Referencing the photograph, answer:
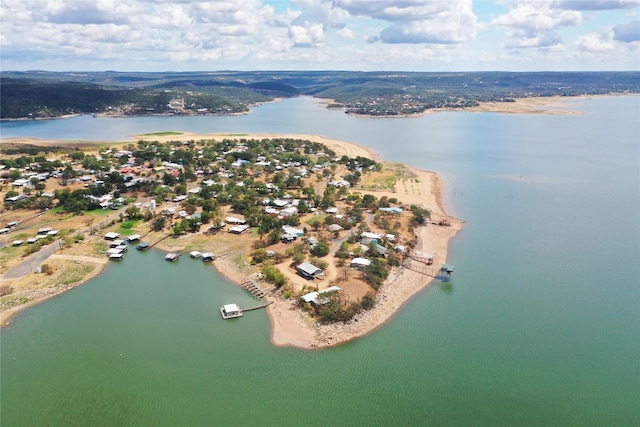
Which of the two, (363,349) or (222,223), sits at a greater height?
(222,223)

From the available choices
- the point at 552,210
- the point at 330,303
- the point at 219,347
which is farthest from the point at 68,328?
the point at 552,210

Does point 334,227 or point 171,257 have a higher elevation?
point 334,227

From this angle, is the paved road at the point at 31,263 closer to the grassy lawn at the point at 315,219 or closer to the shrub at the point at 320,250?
the shrub at the point at 320,250

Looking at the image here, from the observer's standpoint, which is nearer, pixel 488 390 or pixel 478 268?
pixel 488 390

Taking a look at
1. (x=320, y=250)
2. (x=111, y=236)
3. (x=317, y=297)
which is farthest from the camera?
(x=111, y=236)

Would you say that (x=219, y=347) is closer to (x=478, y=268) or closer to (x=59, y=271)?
(x=59, y=271)

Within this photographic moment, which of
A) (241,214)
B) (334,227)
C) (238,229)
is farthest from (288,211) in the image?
(334,227)

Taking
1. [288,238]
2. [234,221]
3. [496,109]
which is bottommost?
[288,238]

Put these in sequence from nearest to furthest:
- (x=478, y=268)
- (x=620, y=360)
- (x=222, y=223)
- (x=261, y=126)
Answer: (x=620, y=360), (x=478, y=268), (x=222, y=223), (x=261, y=126)

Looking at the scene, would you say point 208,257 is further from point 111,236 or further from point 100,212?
point 100,212
